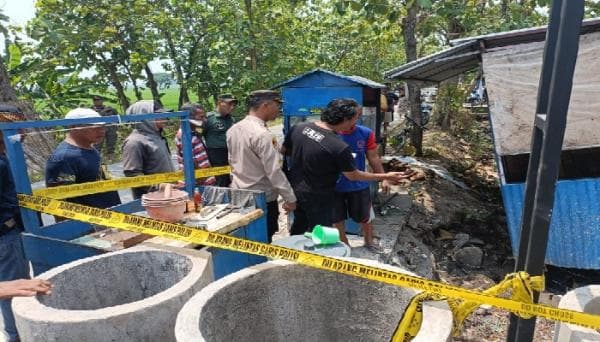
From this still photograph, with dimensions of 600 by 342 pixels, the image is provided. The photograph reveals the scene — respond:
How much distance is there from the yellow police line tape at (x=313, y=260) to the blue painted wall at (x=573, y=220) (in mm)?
3781

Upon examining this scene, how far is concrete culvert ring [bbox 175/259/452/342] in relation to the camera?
7.34 ft

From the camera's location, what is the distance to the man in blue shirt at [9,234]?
3107mm

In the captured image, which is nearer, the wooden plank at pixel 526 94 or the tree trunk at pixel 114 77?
the wooden plank at pixel 526 94

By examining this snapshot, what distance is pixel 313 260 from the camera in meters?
2.15

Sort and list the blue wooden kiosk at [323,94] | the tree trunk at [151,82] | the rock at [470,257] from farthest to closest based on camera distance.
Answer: the tree trunk at [151,82], the rock at [470,257], the blue wooden kiosk at [323,94]

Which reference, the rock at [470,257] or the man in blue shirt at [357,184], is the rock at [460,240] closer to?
the rock at [470,257]

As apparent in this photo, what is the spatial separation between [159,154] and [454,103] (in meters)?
11.7

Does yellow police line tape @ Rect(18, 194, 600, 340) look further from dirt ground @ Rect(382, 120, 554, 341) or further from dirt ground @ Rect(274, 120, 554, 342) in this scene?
dirt ground @ Rect(382, 120, 554, 341)

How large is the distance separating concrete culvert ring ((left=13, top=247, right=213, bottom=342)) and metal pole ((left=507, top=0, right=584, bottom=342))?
157 centimetres

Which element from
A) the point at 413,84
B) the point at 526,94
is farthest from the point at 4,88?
the point at 413,84

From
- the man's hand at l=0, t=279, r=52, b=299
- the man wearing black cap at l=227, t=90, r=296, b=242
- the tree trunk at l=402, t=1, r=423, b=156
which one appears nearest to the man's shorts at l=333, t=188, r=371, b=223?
the man wearing black cap at l=227, t=90, r=296, b=242

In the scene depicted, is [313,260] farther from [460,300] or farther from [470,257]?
[470,257]

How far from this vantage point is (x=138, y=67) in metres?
12.8

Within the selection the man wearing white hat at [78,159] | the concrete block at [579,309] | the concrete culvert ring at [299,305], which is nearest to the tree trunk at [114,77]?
the man wearing white hat at [78,159]
